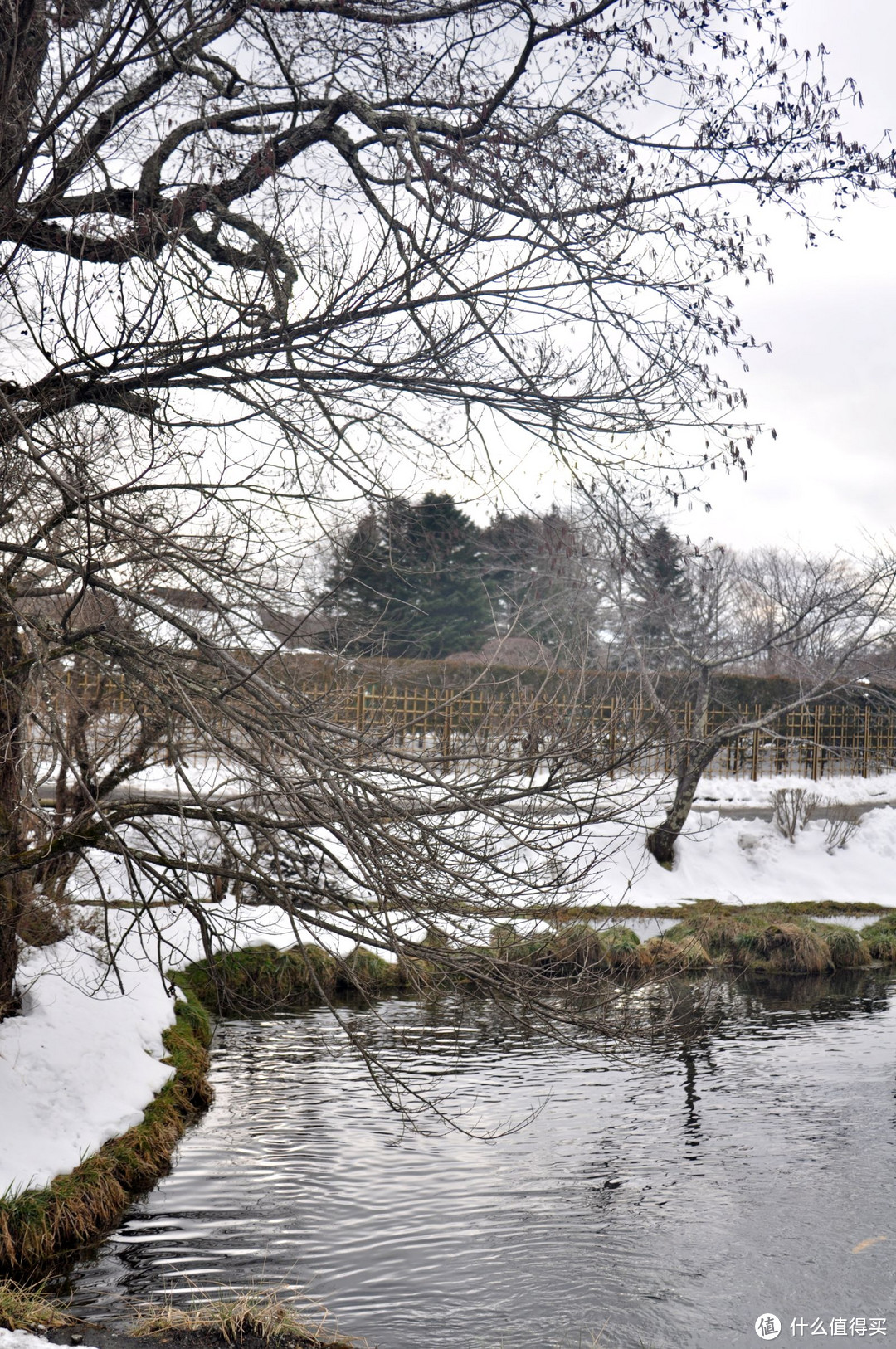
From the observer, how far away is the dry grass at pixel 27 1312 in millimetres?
4609

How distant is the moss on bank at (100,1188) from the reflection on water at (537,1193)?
0.49 ft

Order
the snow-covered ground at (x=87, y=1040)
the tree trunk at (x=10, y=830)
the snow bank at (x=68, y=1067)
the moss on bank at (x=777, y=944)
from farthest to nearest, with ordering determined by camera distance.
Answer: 1. the moss on bank at (x=777, y=944)
2. the tree trunk at (x=10, y=830)
3. the snow bank at (x=68, y=1067)
4. the snow-covered ground at (x=87, y=1040)

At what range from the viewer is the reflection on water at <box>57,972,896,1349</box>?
207 inches

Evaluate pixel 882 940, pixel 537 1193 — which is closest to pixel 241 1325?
pixel 537 1193

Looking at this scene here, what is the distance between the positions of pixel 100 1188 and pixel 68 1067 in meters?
1.12

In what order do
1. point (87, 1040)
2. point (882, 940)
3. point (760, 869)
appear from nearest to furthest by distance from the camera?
point (87, 1040) < point (882, 940) < point (760, 869)

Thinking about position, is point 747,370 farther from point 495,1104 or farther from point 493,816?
point 495,1104

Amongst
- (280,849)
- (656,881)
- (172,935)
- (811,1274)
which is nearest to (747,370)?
(280,849)

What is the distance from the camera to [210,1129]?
7.45m

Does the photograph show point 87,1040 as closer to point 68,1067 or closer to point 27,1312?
point 68,1067

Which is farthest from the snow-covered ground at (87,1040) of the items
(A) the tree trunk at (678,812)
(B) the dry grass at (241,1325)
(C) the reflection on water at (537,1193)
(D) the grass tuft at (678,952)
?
(A) the tree trunk at (678,812)

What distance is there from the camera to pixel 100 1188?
6020 millimetres

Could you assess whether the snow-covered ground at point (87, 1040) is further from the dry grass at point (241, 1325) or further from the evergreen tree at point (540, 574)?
the evergreen tree at point (540, 574)

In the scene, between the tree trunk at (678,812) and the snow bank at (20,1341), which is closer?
the snow bank at (20,1341)
